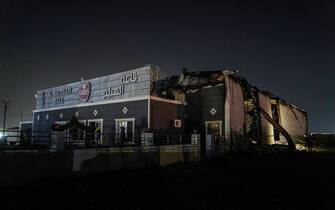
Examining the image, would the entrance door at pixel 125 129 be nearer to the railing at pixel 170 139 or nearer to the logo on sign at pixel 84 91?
the railing at pixel 170 139

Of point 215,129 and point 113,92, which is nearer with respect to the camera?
point 215,129

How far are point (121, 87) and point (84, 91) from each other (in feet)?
17.5

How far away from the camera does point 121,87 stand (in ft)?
88.1

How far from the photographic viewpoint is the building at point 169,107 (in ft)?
77.0

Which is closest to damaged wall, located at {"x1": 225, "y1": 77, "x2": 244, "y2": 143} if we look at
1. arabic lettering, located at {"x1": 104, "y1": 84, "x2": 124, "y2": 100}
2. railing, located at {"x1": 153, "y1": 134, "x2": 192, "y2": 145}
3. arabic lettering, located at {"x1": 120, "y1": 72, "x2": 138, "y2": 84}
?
railing, located at {"x1": 153, "y1": 134, "x2": 192, "y2": 145}

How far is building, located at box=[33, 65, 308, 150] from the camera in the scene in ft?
77.0

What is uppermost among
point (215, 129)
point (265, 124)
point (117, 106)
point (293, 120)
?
point (117, 106)

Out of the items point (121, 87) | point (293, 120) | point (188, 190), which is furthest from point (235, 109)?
point (293, 120)

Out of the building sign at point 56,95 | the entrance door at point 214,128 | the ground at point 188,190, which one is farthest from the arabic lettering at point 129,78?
the ground at point 188,190

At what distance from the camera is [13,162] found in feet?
41.3

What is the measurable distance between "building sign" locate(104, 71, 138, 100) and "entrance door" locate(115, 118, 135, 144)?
11.4 feet

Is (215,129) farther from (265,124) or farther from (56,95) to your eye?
(56,95)

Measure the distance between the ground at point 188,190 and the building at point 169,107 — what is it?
7.17 metres

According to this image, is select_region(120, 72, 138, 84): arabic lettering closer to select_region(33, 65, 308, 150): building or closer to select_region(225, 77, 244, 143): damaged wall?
select_region(33, 65, 308, 150): building
